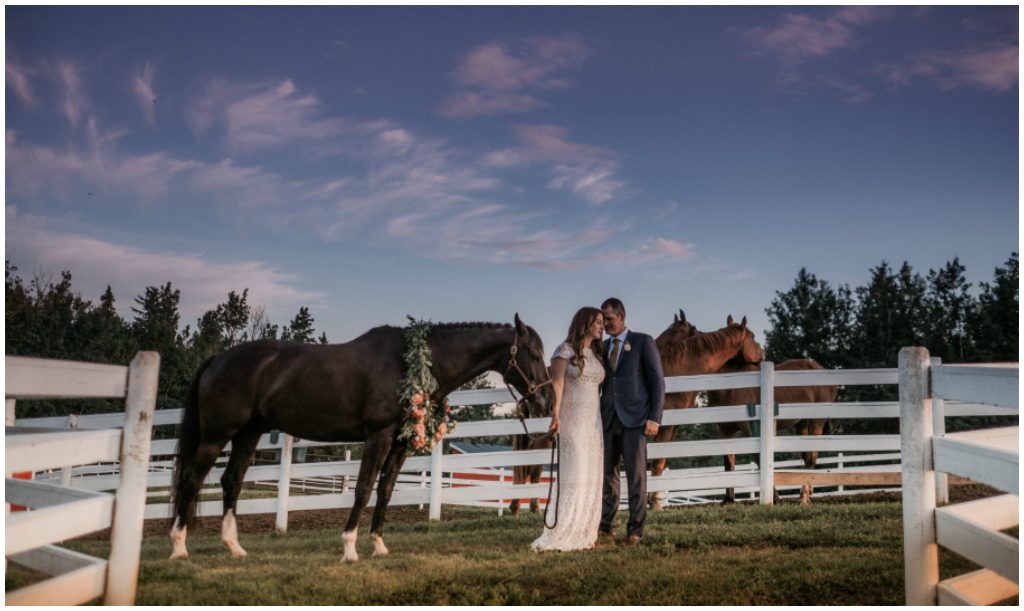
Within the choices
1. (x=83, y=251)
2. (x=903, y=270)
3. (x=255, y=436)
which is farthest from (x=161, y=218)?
(x=903, y=270)

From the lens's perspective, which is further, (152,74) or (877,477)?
(152,74)

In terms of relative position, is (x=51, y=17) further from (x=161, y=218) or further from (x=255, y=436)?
(x=161, y=218)

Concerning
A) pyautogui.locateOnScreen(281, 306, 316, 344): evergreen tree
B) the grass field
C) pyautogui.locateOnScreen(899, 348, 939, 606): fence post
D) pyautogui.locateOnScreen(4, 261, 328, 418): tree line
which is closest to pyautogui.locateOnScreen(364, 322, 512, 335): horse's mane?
the grass field

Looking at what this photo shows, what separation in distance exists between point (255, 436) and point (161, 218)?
12391 mm

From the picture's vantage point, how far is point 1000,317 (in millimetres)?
29875

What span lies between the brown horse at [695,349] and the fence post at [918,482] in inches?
231

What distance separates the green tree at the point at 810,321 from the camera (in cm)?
4009

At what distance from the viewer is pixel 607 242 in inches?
640

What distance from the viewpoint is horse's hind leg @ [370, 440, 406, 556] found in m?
5.39

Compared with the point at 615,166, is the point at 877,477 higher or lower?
lower

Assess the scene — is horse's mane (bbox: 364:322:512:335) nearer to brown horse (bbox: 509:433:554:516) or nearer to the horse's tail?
the horse's tail

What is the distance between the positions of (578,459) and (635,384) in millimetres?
785

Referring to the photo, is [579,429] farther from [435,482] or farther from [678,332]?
[678,332]

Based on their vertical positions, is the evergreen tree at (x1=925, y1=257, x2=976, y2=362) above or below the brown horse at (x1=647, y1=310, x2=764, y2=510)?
above
